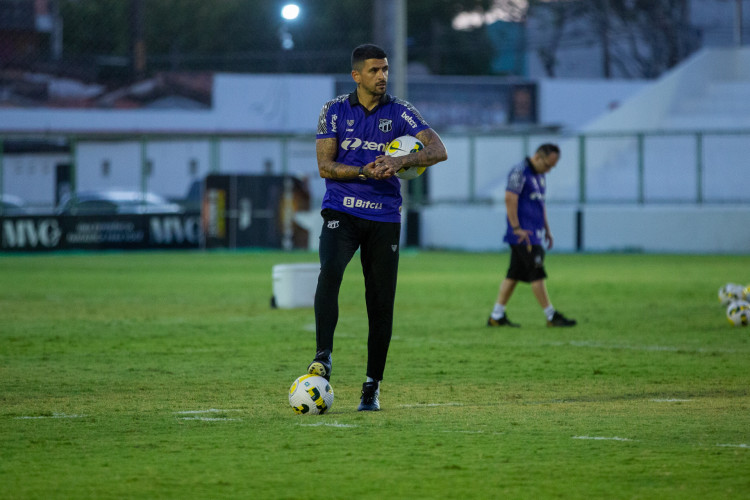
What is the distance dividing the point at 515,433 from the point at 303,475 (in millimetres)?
1558

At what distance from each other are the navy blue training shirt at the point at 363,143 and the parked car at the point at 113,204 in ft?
89.2

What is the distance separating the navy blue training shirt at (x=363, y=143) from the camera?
768cm

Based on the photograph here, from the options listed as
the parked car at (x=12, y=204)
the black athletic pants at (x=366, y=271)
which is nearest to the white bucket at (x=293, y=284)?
the black athletic pants at (x=366, y=271)

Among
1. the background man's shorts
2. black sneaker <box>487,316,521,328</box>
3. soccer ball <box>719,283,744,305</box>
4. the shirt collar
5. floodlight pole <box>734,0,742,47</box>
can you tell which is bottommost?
black sneaker <box>487,316,521,328</box>

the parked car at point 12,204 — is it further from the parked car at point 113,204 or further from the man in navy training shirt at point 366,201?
the man in navy training shirt at point 366,201

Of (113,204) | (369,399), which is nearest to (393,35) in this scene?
(113,204)

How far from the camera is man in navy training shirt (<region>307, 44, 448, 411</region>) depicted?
7.61 m

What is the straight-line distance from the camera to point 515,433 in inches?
268

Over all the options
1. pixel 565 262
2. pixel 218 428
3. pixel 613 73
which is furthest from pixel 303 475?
pixel 613 73

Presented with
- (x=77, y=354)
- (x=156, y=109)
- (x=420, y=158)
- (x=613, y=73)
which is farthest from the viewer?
(x=613, y=73)

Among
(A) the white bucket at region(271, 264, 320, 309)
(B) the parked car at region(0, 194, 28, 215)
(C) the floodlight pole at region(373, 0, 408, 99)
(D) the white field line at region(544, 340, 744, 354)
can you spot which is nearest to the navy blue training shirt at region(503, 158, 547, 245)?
(D) the white field line at region(544, 340, 744, 354)

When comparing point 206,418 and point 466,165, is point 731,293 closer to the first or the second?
point 206,418

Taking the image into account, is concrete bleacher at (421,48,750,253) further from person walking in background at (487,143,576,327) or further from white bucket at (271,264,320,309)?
person walking in background at (487,143,576,327)

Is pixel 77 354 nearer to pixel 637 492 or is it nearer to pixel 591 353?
pixel 591 353
